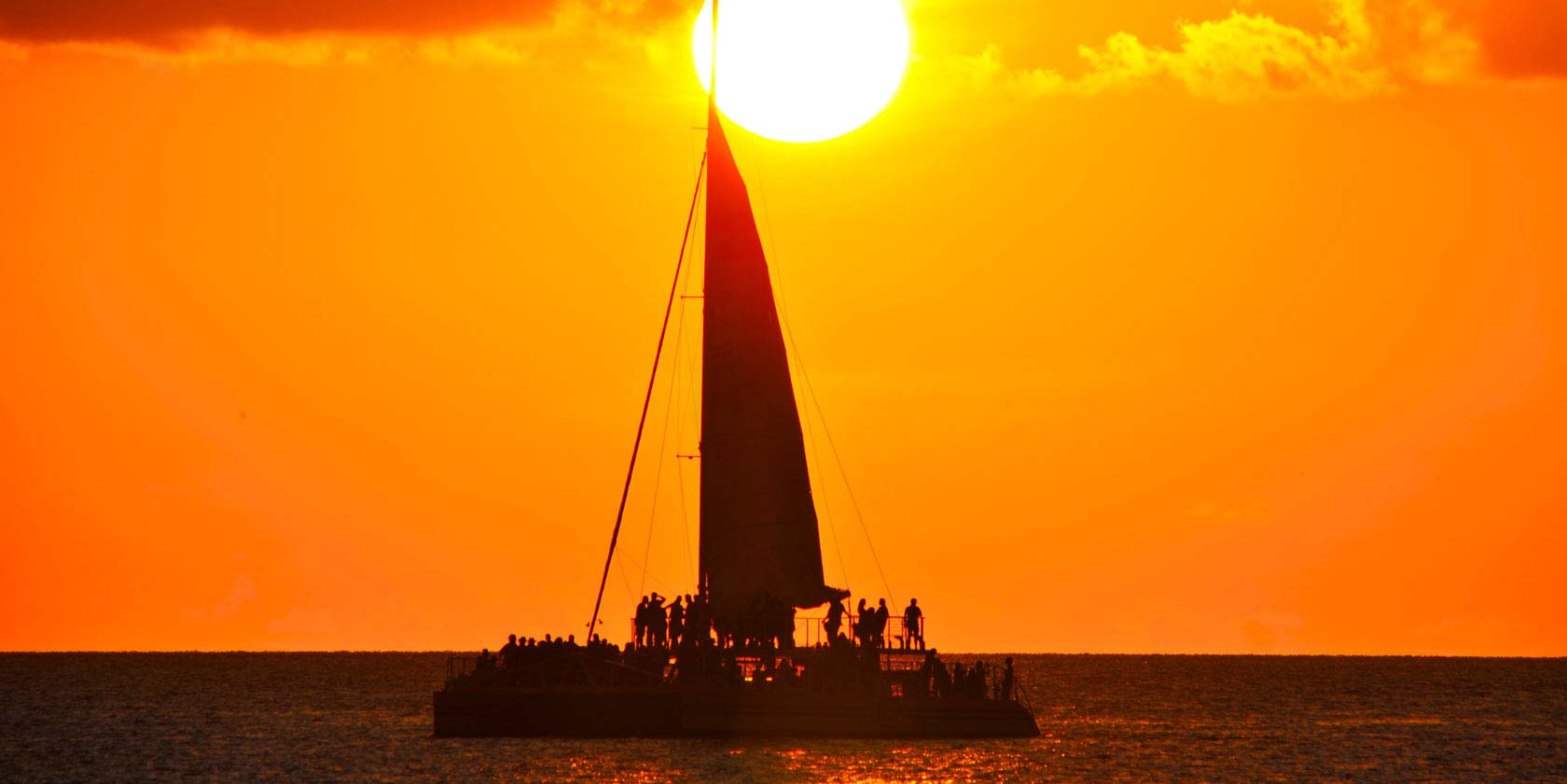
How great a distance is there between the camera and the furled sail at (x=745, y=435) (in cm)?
5972

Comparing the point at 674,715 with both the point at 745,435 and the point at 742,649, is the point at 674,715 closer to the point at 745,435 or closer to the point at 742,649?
the point at 742,649

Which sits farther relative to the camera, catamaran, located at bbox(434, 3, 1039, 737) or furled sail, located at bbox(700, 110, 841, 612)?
furled sail, located at bbox(700, 110, 841, 612)

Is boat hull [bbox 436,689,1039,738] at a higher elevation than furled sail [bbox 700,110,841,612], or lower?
lower

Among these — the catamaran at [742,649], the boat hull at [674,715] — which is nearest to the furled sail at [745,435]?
the catamaran at [742,649]

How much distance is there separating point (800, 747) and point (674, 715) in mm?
5360

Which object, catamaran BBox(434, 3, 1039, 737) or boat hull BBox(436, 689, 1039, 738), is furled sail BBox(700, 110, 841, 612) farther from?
boat hull BBox(436, 689, 1039, 738)

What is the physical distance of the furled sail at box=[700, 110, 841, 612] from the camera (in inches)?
2351

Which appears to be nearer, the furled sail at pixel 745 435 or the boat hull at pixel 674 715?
the boat hull at pixel 674 715

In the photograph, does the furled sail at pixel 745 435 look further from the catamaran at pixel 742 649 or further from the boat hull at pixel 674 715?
the boat hull at pixel 674 715

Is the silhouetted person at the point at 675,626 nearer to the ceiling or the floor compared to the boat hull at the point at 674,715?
nearer to the ceiling

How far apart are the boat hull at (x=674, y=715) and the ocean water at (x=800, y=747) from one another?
118 cm

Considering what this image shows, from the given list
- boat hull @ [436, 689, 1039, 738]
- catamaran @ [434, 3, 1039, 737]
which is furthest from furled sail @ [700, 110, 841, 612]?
boat hull @ [436, 689, 1039, 738]

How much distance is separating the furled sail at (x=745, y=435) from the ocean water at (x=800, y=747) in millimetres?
4723

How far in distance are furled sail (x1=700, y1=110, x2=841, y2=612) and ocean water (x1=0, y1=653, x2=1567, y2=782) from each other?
472 centimetres
